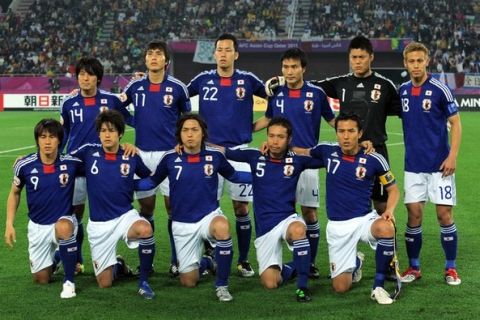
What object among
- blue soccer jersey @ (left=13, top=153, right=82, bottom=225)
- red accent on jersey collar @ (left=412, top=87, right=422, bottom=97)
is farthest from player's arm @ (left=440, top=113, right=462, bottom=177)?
blue soccer jersey @ (left=13, top=153, right=82, bottom=225)

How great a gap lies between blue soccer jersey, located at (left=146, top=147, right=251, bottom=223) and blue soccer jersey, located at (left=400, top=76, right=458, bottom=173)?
175 cm

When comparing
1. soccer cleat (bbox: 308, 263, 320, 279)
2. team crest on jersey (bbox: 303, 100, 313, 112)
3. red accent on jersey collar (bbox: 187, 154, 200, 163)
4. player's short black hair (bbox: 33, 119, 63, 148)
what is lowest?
soccer cleat (bbox: 308, 263, 320, 279)

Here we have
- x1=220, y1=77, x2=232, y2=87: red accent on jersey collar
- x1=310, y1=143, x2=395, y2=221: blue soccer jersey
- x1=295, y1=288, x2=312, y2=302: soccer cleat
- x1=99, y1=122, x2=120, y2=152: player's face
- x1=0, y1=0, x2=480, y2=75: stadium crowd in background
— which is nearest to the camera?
x1=295, y1=288, x2=312, y2=302: soccer cleat

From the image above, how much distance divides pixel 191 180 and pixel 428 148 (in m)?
2.13

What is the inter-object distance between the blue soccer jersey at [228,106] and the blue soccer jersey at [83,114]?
35.2 inches

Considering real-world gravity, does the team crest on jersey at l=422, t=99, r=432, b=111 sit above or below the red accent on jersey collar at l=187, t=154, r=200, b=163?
above

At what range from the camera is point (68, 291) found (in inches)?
236

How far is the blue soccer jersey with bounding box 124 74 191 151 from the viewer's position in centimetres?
697

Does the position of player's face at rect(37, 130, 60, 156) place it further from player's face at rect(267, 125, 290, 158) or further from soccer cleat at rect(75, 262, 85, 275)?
player's face at rect(267, 125, 290, 158)

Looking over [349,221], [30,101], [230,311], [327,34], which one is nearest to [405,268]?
[349,221]

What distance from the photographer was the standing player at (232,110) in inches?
272

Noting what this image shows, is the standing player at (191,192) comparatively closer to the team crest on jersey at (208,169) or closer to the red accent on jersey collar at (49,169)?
the team crest on jersey at (208,169)

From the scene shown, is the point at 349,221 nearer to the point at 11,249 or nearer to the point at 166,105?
the point at 166,105

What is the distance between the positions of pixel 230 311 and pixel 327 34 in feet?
108
